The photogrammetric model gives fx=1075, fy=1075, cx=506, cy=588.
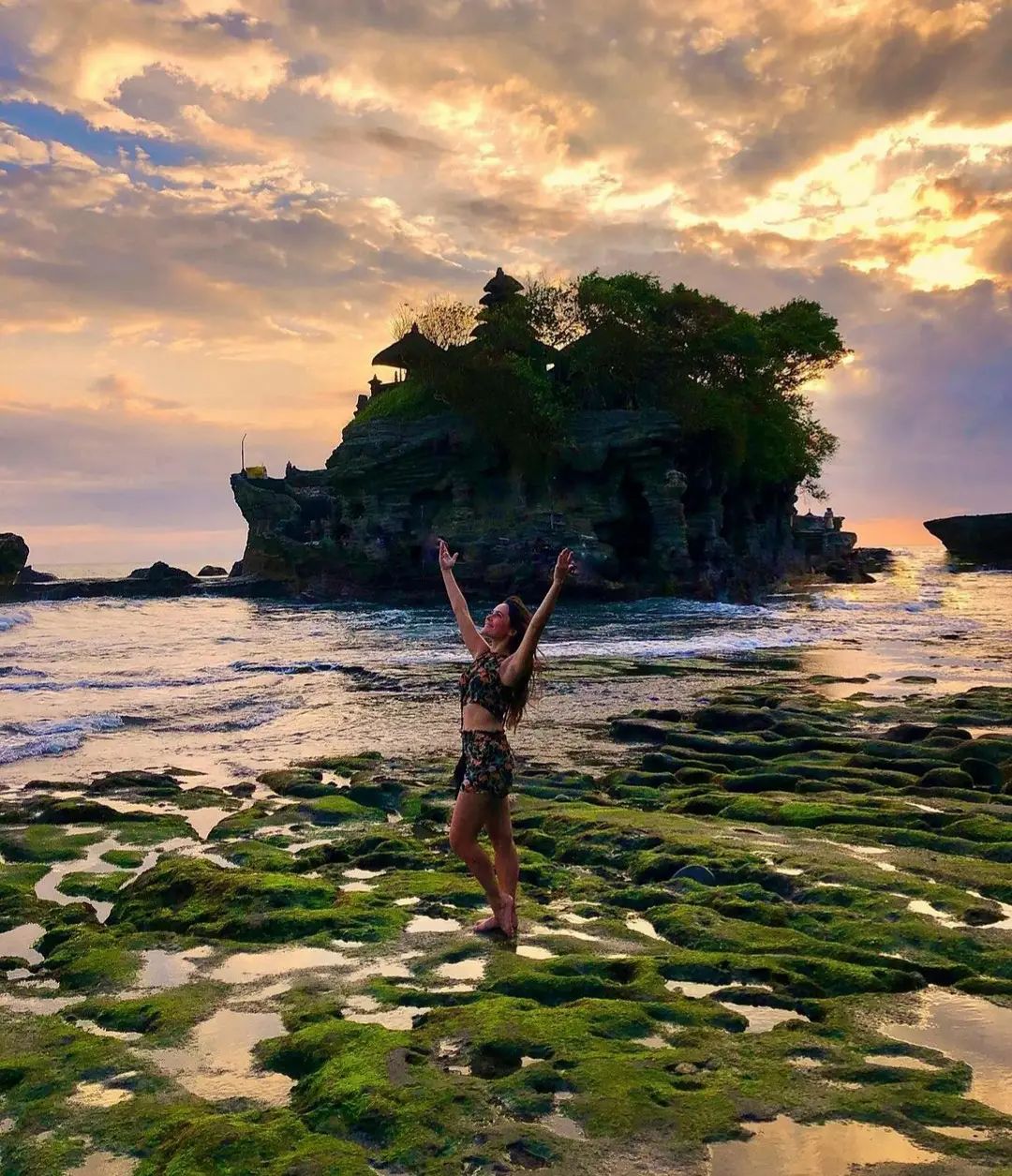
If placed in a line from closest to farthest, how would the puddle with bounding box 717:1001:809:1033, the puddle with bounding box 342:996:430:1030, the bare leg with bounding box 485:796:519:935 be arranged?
the puddle with bounding box 717:1001:809:1033 < the puddle with bounding box 342:996:430:1030 < the bare leg with bounding box 485:796:519:935

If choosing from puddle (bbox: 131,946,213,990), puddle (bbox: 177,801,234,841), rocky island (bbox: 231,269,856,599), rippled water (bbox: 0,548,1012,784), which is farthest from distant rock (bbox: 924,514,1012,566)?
puddle (bbox: 131,946,213,990)

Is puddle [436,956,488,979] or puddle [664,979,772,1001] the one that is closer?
puddle [664,979,772,1001]

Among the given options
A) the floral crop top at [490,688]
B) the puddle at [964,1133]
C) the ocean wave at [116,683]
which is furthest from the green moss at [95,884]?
the ocean wave at [116,683]

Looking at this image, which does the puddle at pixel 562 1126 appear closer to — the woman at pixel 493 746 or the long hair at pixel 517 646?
the woman at pixel 493 746

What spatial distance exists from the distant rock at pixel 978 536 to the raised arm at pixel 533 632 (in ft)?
392

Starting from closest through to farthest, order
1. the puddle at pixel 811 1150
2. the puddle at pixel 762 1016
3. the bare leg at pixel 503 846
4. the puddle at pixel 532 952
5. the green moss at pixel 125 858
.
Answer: the puddle at pixel 811 1150
the puddle at pixel 762 1016
the puddle at pixel 532 952
the bare leg at pixel 503 846
the green moss at pixel 125 858

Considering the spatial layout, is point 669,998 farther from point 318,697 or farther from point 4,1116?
point 318,697

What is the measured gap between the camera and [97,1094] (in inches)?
212

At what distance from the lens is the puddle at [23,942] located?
7663 millimetres

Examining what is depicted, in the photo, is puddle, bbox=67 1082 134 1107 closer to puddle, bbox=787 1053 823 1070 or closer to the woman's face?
puddle, bbox=787 1053 823 1070

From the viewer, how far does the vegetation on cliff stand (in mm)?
60781

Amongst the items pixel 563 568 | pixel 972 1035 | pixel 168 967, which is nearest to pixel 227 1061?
pixel 168 967

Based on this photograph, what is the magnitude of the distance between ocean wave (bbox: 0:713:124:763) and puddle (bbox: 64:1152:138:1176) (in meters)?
13.3

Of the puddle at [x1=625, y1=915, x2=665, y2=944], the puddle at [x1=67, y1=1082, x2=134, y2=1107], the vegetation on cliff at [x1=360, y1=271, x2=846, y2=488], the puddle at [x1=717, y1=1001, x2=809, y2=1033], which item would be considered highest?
the vegetation on cliff at [x1=360, y1=271, x2=846, y2=488]
